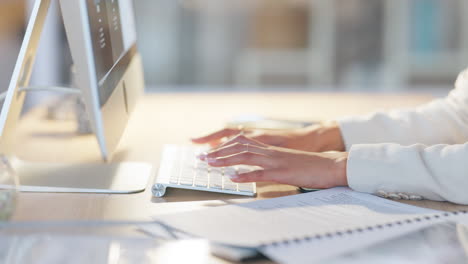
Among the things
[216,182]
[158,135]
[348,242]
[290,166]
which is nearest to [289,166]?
[290,166]

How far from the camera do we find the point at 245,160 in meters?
0.88

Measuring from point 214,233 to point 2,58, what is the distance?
2886mm

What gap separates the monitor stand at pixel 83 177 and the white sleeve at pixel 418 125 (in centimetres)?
39

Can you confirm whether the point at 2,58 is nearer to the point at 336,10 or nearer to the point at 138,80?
the point at 336,10

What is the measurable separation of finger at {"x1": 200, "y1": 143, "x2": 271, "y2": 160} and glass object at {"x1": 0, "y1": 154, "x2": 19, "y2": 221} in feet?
1.06

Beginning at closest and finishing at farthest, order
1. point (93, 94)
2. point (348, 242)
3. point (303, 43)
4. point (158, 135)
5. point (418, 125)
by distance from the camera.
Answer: point (348, 242) → point (93, 94) → point (418, 125) → point (158, 135) → point (303, 43)

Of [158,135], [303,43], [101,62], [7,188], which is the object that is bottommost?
[303,43]

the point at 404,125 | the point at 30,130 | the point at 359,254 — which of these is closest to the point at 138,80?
the point at 30,130

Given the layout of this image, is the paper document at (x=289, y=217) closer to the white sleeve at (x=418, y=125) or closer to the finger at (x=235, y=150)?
the finger at (x=235, y=150)

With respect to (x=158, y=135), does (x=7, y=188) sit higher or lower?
higher

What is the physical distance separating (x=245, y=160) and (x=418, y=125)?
1.29 feet

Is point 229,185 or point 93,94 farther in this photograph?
point 229,185

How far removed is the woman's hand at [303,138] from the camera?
3.67 feet

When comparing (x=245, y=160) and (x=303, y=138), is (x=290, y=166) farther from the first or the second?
(x=303, y=138)
